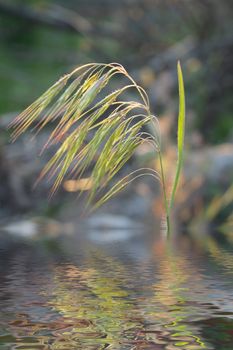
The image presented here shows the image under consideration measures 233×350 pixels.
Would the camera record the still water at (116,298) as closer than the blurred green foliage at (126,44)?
Yes

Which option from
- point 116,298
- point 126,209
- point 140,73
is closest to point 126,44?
point 140,73

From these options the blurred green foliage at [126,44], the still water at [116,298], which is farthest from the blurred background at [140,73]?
the still water at [116,298]

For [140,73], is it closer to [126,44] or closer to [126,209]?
[126,44]

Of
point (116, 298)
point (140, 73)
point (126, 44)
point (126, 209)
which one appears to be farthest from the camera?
point (126, 44)

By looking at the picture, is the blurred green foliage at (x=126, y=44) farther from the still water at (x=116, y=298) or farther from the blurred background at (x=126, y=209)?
the still water at (x=116, y=298)

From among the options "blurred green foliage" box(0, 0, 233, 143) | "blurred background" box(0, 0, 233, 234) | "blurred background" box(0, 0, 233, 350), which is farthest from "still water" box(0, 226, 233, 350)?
"blurred green foliage" box(0, 0, 233, 143)
